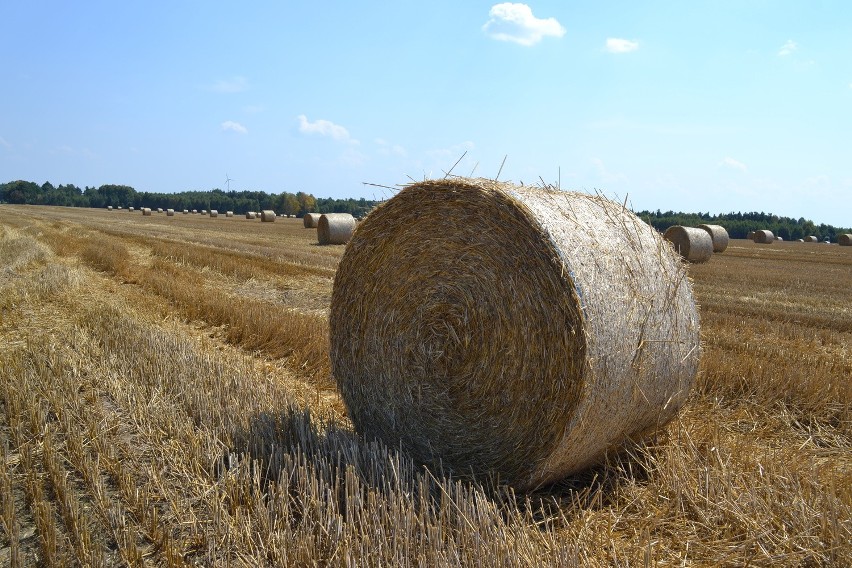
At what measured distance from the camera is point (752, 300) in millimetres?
11305

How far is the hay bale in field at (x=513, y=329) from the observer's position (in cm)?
366

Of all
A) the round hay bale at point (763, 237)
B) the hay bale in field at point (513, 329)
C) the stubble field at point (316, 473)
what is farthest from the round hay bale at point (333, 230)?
the round hay bale at point (763, 237)

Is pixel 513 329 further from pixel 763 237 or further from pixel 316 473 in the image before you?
pixel 763 237

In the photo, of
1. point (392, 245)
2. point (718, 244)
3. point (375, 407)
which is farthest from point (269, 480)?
point (718, 244)

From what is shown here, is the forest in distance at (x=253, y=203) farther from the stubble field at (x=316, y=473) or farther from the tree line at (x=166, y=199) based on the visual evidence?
the stubble field at (x=316, y=473)

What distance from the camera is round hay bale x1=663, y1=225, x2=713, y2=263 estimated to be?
19125 mm

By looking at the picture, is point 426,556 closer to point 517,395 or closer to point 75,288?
point 517,395

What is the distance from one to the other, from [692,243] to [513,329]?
1687cm

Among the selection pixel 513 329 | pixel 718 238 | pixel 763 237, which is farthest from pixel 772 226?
pixel 513 329

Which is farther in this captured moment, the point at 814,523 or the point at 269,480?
the point at 269,480

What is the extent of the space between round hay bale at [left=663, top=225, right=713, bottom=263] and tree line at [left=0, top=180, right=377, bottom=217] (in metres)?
56.2

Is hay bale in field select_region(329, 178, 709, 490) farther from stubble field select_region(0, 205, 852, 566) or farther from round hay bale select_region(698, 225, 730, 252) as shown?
round hay bale select_region(698, 225, 730, 252)

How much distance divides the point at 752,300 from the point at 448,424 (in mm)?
8926

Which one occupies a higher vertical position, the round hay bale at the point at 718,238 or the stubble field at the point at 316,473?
the round hay bale at the point at 718,238
